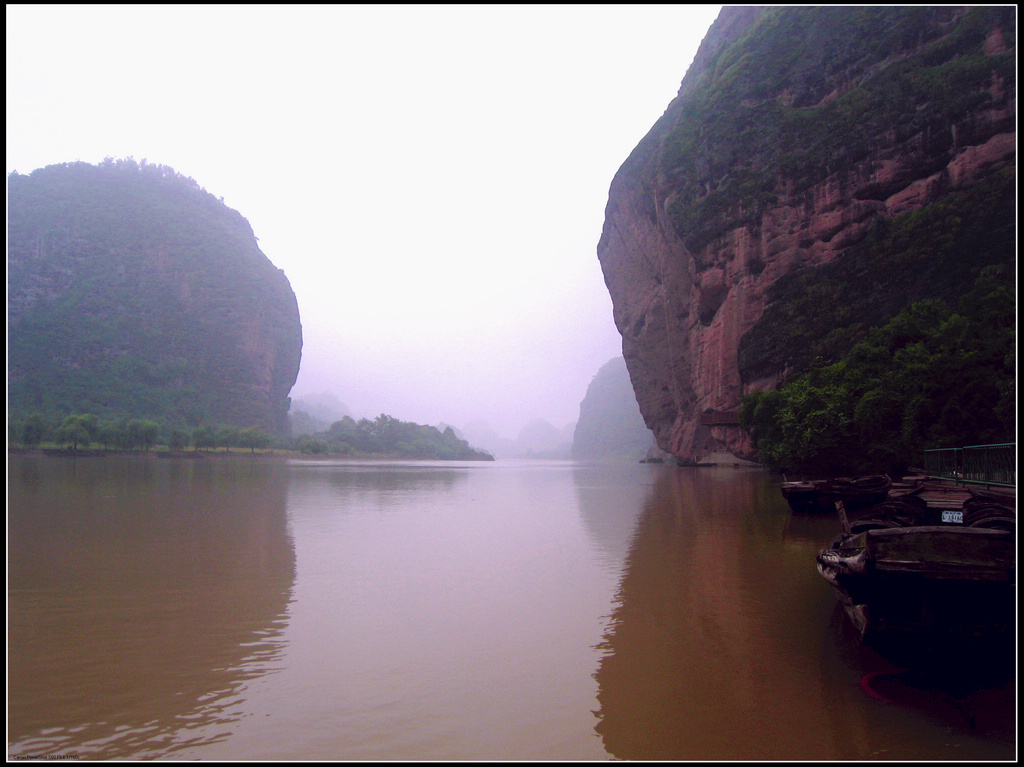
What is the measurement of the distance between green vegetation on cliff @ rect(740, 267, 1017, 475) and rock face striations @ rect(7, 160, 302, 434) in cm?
11170

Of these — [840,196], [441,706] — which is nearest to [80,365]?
[840,196]

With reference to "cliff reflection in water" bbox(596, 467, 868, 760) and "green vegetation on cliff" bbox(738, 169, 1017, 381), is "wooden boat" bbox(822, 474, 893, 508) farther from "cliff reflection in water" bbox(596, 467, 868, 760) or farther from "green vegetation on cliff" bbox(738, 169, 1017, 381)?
"green vegetation on cliff" bbox(738, 169, 1017, 381)

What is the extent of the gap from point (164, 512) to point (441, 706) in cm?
1622

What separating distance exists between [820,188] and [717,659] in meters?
48.6

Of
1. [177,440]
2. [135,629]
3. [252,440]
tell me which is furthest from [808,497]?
[252,440]

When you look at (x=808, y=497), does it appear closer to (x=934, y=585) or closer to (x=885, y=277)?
(x=934, y=585)

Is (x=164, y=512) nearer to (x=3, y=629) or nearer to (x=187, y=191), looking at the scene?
(x=3, y=629)

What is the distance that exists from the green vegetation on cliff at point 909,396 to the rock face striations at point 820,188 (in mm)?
6559

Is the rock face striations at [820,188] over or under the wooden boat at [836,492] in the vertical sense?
over

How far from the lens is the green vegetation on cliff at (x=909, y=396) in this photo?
67.6ft

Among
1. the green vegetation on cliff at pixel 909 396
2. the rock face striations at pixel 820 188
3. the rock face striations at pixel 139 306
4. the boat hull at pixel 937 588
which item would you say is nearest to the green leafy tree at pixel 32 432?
the rock face striations at pixel 139 306

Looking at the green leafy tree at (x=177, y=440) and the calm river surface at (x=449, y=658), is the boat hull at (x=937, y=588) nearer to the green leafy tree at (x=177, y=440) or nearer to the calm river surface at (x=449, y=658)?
the calm river surface at (x=449, y=658)

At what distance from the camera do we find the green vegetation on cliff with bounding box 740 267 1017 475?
20609mm

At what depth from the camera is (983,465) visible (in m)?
15.5
